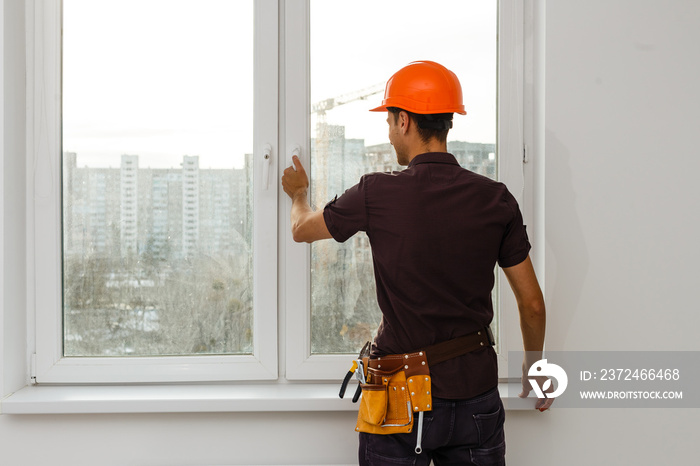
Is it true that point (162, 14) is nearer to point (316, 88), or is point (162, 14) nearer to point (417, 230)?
point (316, 88)

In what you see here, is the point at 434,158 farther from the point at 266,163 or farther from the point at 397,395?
the point at 266,163

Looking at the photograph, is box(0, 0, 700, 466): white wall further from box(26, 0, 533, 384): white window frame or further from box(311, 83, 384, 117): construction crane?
box(311, 83, 384, 117): construction crane

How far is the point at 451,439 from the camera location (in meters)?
1.40

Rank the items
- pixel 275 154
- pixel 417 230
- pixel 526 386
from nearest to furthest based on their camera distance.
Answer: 1. pixel 417 230
2. pixel 526 386
3. pixel 275 154

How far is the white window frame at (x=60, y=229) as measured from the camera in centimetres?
191

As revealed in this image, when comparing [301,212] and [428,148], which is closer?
[428,148]

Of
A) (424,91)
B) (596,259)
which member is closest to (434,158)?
(424,91)

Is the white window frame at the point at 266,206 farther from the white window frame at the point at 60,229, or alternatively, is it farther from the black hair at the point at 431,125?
the black hair at the point at 431,125

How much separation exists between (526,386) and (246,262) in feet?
3.33

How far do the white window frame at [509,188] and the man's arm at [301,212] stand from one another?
0.09 meters

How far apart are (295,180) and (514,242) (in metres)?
0.74

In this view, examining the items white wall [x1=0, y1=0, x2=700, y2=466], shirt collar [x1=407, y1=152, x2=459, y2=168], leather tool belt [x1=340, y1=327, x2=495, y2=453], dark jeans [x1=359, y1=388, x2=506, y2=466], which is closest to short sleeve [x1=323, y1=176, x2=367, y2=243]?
shirt collar [x1=407, y1=152, x2=459, y2=168]

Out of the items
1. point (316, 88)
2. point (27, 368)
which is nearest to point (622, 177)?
point (316, 88)

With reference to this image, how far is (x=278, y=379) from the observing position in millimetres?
1959
